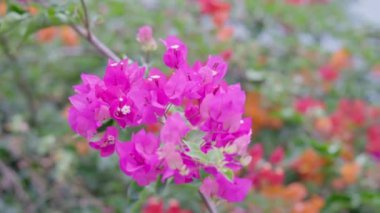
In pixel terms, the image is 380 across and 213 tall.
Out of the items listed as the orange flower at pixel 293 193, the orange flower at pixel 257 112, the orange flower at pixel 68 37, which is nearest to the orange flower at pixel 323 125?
the orange flower at pixel 257 112

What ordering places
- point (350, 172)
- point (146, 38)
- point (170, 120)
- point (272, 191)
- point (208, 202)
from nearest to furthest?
1. point (170, 120)
2. point (208, 202)
3. point (146, 38)
4. point (272, 191)
5. point (350, 172)

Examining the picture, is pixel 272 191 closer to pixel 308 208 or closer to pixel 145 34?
pixel 308 208

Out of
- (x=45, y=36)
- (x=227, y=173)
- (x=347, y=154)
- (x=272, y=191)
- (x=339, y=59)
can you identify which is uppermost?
(x=339, y=59)

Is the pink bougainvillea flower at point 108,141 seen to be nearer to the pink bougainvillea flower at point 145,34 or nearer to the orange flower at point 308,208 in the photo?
the pink bougainvillea flower at point 145,34

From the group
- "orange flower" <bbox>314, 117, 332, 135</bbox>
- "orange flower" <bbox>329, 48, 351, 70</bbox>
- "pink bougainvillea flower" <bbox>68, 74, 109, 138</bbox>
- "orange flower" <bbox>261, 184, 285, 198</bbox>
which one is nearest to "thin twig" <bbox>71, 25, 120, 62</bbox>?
"pink bougainvillea flower" <bbox>68, 74, 109, 138</bbox>

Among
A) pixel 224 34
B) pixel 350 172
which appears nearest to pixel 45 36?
pixel 224 34

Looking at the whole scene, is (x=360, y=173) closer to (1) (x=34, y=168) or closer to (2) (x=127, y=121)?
(1) (x=34, y=168)

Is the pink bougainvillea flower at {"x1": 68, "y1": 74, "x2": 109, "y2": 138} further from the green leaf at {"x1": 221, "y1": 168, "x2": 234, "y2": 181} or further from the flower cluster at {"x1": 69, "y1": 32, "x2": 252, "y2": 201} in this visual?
the green leaf at {"x1": 221, "y1": 168, "x2": 234, "y2": 181}

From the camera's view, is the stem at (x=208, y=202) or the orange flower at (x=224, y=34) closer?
the stem at (x=208, y=202)
